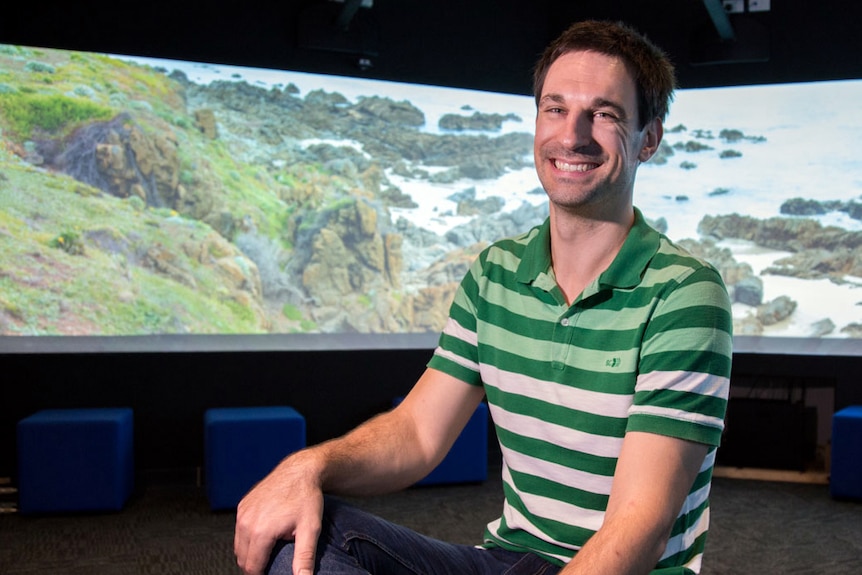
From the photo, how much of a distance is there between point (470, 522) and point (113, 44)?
120 inches

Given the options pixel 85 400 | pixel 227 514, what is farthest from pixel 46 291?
pixel 227 514

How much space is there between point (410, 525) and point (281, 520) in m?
2.86

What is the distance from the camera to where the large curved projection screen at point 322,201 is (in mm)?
4215

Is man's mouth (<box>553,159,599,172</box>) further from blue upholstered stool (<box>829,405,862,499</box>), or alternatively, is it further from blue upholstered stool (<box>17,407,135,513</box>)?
blue upholstered stool (<box>829,405,862,499</box>)

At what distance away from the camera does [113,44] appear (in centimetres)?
432

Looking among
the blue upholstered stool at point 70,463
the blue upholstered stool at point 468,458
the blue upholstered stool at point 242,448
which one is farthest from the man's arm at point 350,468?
the blue upholstered stool at point 468,458

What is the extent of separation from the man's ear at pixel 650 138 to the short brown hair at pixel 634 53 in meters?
0.02

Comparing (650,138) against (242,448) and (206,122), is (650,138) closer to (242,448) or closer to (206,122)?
(242,448)

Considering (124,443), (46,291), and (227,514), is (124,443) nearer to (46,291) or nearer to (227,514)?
(227,514)

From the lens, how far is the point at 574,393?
126cm

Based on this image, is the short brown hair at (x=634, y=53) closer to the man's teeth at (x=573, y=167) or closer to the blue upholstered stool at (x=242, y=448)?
the man's teeth at (x=573, y=167)

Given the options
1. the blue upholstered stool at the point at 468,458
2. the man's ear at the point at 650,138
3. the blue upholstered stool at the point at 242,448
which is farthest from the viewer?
the blue upholstered stool at the point at 468,458

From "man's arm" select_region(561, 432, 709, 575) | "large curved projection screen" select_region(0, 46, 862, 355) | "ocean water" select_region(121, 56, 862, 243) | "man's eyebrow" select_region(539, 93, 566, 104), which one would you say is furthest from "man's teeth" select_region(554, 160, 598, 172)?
"ocean water" select_region(121, 56, 862, 243)

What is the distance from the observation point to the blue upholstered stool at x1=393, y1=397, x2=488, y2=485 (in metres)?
4.45
